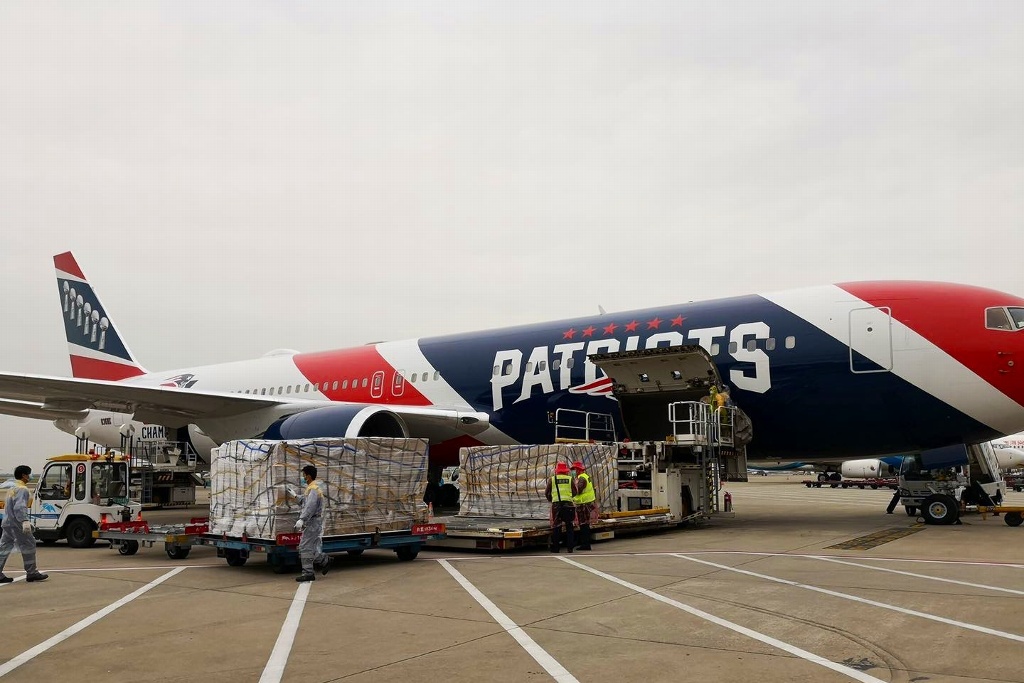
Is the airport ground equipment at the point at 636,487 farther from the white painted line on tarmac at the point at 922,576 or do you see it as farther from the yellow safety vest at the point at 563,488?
the white painted line on tarmac at the point at 922,576

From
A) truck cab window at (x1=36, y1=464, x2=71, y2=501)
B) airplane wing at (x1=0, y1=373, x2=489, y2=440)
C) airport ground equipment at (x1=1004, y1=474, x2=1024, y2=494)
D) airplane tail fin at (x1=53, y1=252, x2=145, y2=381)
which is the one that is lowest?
airport ground equipment at (x1=1004, y1=474, x2=1024, y2=494)

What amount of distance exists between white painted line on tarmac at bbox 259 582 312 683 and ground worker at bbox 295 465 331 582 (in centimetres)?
81

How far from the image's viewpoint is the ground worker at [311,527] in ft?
30.3

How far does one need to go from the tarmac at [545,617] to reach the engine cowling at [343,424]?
105 inches

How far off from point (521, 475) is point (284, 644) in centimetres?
719

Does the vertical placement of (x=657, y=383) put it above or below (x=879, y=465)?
above

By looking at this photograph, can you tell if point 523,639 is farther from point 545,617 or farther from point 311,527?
point 311,527

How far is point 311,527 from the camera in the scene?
30.7ft

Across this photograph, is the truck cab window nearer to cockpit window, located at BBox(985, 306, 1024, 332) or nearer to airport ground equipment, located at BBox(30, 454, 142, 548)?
airport ground equipment, located at BBox(30, 454, 142, 548)

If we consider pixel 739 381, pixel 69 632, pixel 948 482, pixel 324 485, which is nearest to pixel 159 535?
pixel 324 485

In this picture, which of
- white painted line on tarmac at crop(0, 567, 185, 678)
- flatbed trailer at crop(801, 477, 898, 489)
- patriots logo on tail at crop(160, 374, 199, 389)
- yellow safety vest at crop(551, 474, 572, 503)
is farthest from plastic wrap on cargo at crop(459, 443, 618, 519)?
flatbed trailer at crop(801, 477, 898, 489)

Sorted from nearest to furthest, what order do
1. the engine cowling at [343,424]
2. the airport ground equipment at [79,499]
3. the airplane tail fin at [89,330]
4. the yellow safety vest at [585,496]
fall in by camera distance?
1. the yellow safety vest at [585,496]
2. the airport ground equipment at [79,499]
3. the engine cowling at [343,424]
4. the airplane tail fin at [89,330]

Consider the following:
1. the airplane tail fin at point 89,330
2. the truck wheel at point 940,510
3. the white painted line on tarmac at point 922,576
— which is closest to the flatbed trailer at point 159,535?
the white painted line on tarmac at point 922,576

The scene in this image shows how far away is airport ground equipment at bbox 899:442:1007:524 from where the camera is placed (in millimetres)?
13977
